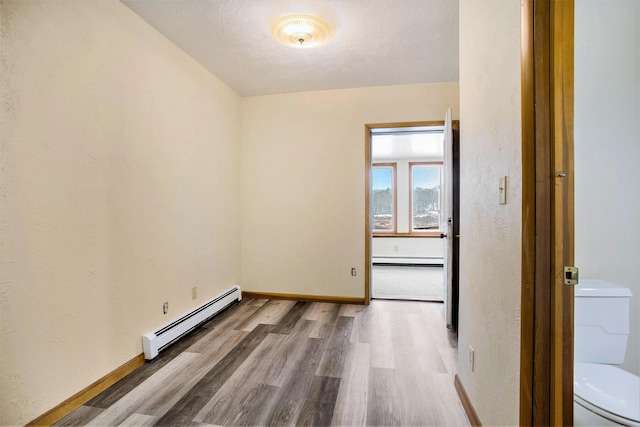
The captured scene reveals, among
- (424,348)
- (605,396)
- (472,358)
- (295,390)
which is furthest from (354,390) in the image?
(605,396)

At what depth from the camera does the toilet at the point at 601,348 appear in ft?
3.68

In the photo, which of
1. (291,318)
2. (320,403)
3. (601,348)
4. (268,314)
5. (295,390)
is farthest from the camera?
(268,314)

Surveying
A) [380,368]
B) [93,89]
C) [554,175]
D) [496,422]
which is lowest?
[380,368]

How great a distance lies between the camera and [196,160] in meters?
2.77

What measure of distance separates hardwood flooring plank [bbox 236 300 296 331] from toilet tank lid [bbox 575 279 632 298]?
7.80ft

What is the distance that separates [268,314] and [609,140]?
2.96 meters

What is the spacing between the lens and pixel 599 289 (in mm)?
1286

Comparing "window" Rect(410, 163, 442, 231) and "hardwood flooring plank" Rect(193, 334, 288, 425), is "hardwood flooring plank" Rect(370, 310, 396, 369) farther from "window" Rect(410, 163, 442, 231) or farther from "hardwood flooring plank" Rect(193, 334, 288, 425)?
"window" Rect(410, 163, 442, 231)

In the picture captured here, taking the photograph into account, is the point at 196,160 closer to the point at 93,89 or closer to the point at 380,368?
the point at 93,89

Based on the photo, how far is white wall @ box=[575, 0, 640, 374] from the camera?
116cm

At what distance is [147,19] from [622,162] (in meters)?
2.99

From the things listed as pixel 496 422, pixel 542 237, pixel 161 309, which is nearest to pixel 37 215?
pixel 161 309

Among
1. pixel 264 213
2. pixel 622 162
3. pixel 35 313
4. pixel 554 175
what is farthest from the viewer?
pixel 264 213

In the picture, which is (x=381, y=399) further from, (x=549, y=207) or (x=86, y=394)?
(x=86, y=394)
